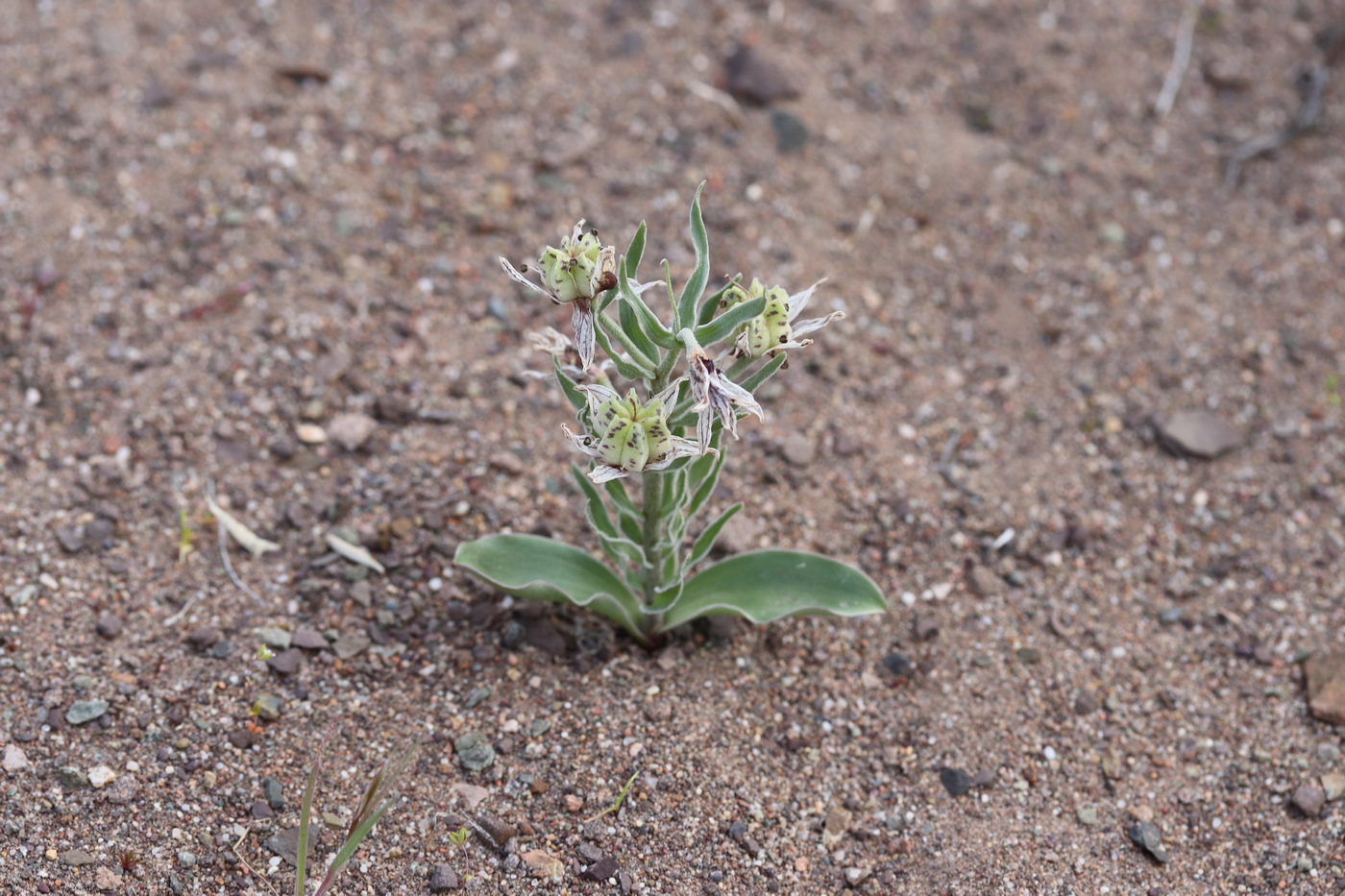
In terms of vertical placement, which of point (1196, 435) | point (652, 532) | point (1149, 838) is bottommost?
point (1149, 838)

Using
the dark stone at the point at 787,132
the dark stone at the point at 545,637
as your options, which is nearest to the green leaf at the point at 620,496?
the dark stone at the point at 545,637

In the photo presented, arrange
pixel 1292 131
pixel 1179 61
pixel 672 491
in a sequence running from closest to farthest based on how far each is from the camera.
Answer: pixel 672 491
pixel 1292 131
pixel 1179 61

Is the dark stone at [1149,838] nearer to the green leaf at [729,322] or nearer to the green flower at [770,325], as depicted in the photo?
the green flower at [770,325]

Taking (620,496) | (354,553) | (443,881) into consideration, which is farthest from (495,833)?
(354,553)

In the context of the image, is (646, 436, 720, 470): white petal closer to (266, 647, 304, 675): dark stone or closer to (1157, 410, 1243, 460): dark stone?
(266, 647, 304, 675): dark stone

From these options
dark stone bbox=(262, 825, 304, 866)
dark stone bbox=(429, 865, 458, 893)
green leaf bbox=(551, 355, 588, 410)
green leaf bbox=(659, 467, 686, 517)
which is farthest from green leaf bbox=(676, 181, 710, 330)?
dark stone bbox=(262, 825, 304, 866)

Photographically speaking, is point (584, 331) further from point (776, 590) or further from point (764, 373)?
point (776, 590)
